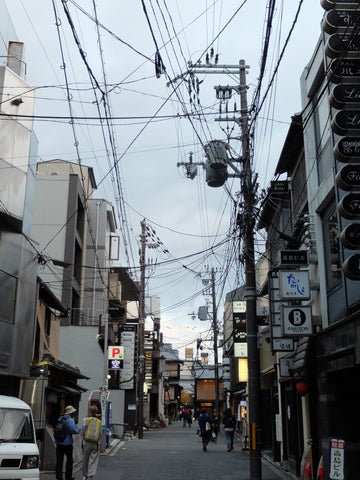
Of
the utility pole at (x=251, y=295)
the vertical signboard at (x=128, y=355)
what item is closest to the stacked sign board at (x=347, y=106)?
the utility pole at (x=251, y=295)

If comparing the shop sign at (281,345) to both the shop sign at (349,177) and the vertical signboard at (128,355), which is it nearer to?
the shop sign at (349,177)

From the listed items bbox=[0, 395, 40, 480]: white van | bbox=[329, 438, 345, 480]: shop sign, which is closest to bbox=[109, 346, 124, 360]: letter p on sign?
bbox=[0, 395, 40, 480]: white van

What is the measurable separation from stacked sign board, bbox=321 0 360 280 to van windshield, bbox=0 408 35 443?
695 centimetres

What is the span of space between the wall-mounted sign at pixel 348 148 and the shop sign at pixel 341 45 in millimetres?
1634

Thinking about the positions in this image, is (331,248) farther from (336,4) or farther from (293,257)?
(336,4)

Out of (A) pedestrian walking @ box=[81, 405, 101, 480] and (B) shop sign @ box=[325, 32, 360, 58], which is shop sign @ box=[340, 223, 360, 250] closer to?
(B) shop sign @ box=[325, 32, 360, 58]

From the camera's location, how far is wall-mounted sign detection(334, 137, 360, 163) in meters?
8.98

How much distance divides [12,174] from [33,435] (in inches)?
398

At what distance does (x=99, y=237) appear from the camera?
47719mm

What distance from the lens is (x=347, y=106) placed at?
916 centimetres

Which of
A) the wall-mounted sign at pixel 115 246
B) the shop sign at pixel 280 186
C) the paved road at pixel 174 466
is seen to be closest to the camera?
the paved road at pixel 174 466

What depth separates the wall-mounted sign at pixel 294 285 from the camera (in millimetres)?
13261

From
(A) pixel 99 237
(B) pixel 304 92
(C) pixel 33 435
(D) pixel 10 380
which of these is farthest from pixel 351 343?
(A) pixel 99 237

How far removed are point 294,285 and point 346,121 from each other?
17.9ft
